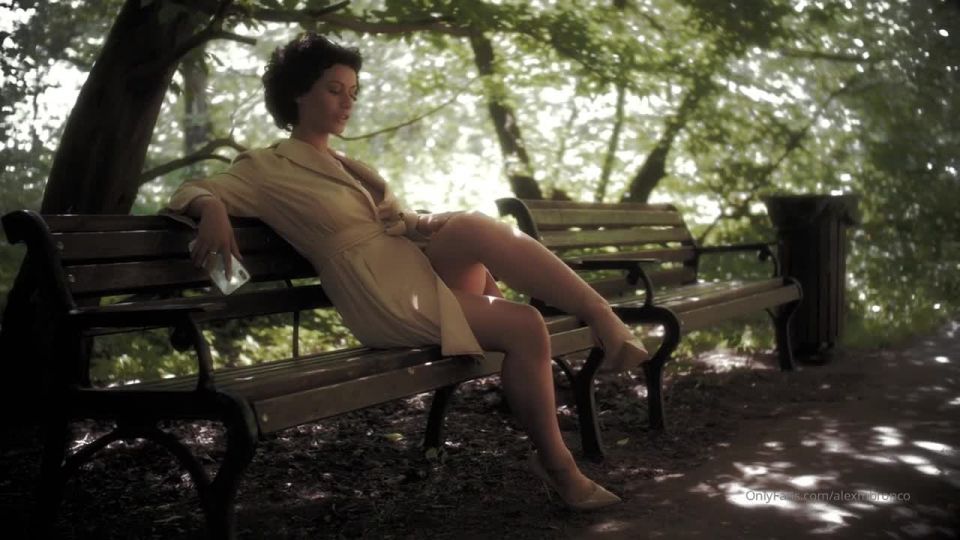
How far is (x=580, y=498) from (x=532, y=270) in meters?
0.76

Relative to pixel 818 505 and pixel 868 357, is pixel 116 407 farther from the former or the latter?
pixel 868 357

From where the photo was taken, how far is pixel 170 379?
3.15m

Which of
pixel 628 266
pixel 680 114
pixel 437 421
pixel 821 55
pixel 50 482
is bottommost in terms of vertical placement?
pixel 437 421

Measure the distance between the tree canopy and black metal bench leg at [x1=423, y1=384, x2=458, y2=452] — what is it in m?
2.45

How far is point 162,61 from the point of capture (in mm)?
4992

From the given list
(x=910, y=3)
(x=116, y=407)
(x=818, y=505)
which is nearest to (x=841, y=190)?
(x=910, y=3)

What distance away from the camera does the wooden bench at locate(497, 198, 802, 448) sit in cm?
490

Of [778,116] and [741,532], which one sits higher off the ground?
[778,116]

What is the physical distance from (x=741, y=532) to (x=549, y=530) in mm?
583

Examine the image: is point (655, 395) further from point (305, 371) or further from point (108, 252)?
point (108, 252)

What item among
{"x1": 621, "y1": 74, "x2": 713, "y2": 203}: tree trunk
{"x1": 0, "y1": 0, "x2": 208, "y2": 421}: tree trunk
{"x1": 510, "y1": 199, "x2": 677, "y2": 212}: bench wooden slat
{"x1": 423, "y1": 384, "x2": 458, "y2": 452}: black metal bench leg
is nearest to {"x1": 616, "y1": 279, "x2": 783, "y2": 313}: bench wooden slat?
{"x1": 510, "y1": 199, "x2": 677, "y2": 212}: bench wooden slat

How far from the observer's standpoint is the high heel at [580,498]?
3.52 m

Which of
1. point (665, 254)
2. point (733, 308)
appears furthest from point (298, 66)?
point (665, 254)

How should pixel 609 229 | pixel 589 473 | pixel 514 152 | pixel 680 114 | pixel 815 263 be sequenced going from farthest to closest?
1. pixel 514 152
2. pixel 680 114
3. pixel 815 263
4. pixel 609 229
5. pixel 589 473
